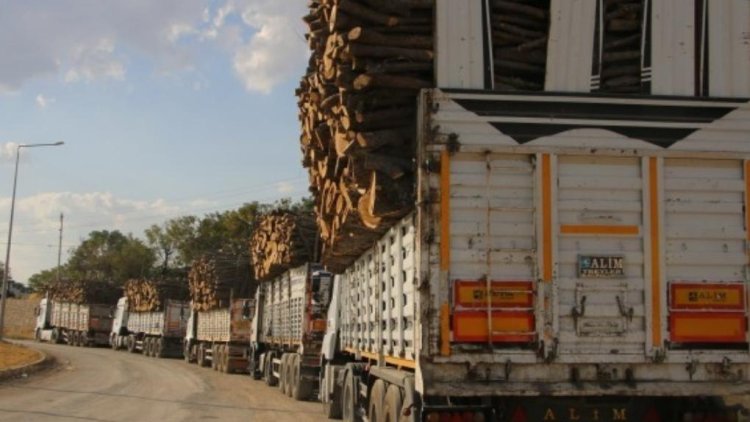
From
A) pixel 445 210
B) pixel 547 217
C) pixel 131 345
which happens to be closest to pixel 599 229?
pixel 547 217

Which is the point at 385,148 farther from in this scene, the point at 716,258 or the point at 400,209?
the point at 716,258

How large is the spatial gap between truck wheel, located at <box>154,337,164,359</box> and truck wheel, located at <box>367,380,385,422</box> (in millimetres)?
32047

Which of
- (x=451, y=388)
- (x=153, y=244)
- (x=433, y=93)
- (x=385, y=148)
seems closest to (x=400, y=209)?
(x=385, y=148)

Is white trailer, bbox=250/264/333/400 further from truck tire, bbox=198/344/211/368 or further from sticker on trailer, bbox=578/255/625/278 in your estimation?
sticker on trailer, bbox=578/255/625/278

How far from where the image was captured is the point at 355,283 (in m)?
11.7

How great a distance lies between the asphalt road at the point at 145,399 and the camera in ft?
46.6

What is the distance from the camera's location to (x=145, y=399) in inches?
682

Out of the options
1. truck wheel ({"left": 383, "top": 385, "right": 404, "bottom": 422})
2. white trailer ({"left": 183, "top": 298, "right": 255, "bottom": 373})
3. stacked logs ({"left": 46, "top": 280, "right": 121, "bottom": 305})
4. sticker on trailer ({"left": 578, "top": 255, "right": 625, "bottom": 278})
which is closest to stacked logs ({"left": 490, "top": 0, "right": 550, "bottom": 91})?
sticker on trailer ({"left": 578, "top": 255, "right": 625, "bottom": 278})

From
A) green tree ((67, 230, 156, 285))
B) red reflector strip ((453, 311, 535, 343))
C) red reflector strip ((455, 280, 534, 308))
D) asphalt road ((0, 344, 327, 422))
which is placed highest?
green tree ((67, 230, 156, 285))

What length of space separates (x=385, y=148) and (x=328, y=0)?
6.67ft

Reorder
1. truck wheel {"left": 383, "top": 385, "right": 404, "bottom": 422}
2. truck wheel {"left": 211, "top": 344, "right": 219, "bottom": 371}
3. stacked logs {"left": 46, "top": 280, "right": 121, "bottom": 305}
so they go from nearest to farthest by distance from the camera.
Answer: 1. truck wheel {"left": 383, "top": 385, "right": 404, "bottom": 422}
2. truck wheel {"left": 211, "top": 344, "right": 219, "bottom": 371}
3. stacked logs {"left": 46, "top": 280, "right": 121, "bottom": 305}

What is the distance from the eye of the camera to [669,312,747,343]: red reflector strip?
21.9 feet

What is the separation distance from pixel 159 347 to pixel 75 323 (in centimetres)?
1833

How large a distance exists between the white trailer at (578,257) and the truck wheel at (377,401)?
160 centimetres
